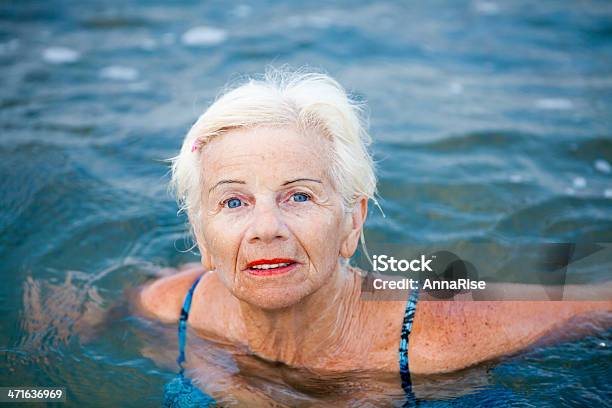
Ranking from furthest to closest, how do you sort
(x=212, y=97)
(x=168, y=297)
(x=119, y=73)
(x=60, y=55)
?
(x=60, y=55), (x=119, y=73), (x=212, y=97), (x=168, y=297)

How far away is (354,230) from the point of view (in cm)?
351

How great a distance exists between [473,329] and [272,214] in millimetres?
1374

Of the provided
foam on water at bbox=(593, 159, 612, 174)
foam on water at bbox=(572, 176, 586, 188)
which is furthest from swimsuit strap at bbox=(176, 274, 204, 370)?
foam on water at bbox=(593, 159, 612, 174)

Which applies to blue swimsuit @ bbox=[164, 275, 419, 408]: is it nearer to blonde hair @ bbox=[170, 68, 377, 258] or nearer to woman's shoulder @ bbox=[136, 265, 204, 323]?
woman's shoulder @ bbox=[136, 265, 204, 323]

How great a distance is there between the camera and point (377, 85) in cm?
809

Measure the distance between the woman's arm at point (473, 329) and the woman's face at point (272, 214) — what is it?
0.75 metres

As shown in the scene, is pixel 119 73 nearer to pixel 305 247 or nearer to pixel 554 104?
pixel 554 104

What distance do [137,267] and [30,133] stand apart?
9.02 feet

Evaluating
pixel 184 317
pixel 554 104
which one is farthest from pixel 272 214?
pixel 554 104

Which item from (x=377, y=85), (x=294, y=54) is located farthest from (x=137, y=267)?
(x=294, y=54)

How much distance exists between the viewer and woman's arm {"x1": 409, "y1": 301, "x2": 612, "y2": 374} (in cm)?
363

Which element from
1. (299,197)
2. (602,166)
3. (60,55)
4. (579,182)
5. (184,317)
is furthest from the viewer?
(60,55)

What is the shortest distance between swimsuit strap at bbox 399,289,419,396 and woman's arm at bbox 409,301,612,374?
31 mm

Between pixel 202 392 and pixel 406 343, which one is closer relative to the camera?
pixel 406 343
